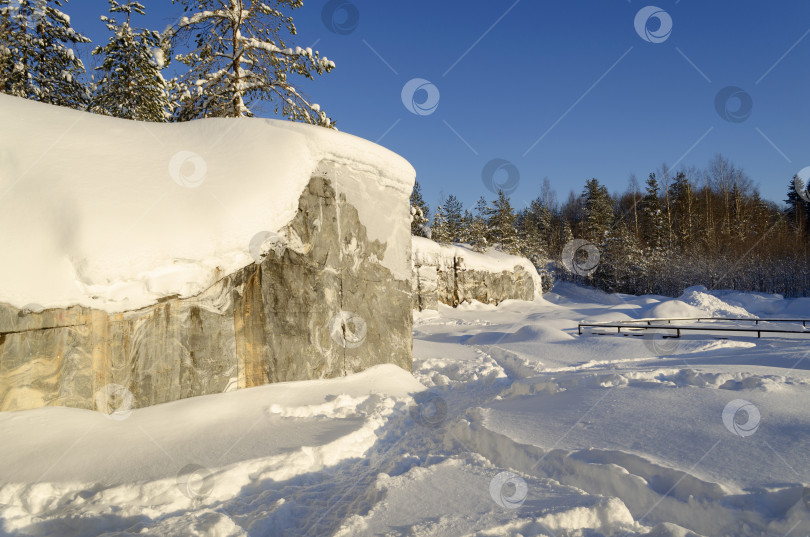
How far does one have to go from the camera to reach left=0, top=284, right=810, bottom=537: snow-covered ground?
2891mm

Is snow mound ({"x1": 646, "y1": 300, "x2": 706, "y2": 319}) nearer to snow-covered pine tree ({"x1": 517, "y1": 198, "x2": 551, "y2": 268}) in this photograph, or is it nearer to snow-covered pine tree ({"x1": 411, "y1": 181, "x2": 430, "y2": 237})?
snow-covered pine tree ({"x1": 411, "y1": 181, "x2": 430, "y2": 237})

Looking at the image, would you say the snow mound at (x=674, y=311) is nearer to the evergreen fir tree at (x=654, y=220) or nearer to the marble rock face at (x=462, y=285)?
the marble rock face at (x=462, y=285)

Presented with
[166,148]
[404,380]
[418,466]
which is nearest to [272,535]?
[418,466]

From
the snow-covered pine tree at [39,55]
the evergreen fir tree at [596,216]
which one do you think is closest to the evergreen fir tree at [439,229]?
the evergreen fir tree at [596,216]

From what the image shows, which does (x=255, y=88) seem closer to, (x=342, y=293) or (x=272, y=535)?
(x=342, y=293)

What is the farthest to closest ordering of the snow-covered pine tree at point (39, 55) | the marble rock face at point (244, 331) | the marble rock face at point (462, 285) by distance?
the marble rock face at point (462, 285)
the snow-covered pine tree at point (39, 55)
the marble rock face at point (244, 331)

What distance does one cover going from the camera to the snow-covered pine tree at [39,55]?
13.7 meters

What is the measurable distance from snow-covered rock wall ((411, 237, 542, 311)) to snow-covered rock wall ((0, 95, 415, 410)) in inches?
639

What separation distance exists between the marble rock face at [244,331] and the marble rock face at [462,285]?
1585 cm

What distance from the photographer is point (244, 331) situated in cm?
554

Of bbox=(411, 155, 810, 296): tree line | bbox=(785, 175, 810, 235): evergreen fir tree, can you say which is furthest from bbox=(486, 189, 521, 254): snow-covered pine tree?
bbox=(785, 175, 810, 235): evergreen fir tree

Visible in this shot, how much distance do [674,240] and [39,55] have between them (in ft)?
161

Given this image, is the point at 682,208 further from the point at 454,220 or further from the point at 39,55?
the point at 39,55

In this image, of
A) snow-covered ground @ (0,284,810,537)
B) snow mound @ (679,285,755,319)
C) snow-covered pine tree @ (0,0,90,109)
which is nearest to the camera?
snow-covered ground @ (0,284,810,537)
